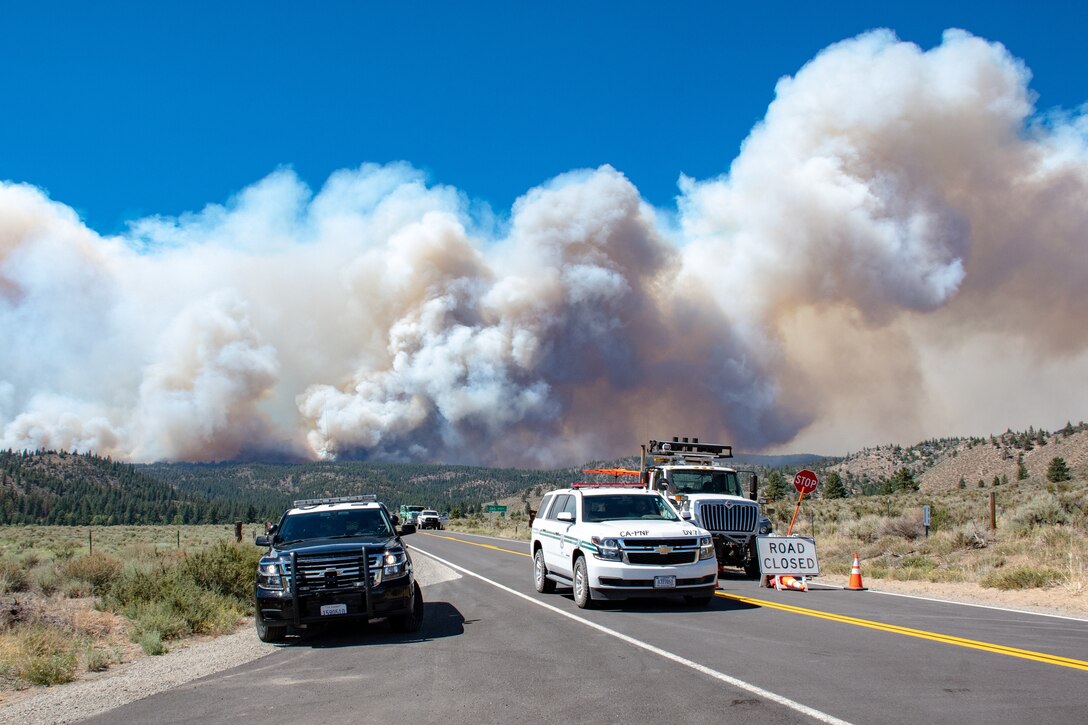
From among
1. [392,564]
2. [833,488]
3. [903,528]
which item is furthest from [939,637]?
[833,488]

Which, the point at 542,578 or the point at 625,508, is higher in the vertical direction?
the point at 625,508

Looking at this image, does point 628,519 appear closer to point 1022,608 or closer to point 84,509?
point 1022,608

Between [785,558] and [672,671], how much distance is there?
9555 millimetres

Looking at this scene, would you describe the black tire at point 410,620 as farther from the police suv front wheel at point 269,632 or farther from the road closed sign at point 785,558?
the road closed sign at point 785,558

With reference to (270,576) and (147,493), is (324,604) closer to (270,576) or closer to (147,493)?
(270,576)

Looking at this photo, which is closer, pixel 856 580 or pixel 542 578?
pixel 542 578

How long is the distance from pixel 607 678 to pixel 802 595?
28.5ft

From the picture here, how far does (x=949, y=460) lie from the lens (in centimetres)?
9881

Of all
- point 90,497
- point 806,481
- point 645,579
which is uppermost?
point 90,497

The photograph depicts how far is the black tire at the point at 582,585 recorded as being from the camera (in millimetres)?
13117

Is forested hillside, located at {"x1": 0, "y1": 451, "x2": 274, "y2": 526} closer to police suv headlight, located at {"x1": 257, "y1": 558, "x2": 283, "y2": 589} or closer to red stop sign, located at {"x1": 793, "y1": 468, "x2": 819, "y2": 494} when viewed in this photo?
red stop sign, located at {"x1": 793, "y1": 468, "x2": 819, "y2": 494}

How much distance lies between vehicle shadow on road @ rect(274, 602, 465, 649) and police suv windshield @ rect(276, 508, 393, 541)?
1.35 meters

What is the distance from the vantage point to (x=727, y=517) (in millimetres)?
19516

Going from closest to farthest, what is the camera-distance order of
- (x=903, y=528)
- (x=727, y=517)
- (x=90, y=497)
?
(x=727, y=517) < (x=903, y=528) < (x=90, y=497)
